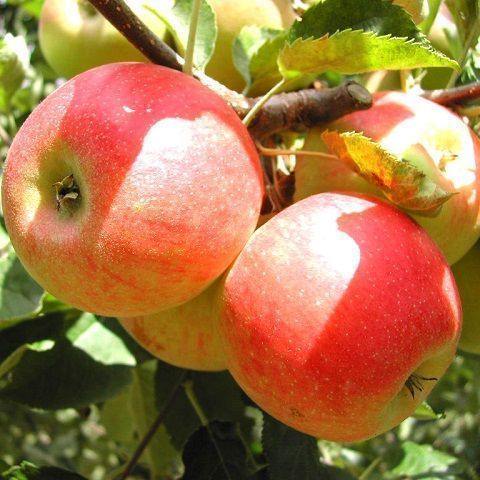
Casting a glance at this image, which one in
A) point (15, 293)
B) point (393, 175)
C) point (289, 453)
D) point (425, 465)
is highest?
point (393, 175)

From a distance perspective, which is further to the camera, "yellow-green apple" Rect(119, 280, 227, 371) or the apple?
the apple

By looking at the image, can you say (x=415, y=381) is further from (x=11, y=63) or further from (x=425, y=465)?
(x=11, y=63)

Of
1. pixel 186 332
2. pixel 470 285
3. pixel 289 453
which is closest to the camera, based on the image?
pixel 186 332

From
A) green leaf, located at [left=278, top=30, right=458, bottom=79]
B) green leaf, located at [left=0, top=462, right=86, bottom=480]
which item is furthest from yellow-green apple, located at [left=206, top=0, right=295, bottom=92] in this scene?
green leaf, located at [left=0, top=462, right=86, bottom=480]

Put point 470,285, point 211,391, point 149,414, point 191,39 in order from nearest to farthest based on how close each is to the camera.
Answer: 1. point 191,39
2. point 470,285
3. point 211,391
4. point 149,414

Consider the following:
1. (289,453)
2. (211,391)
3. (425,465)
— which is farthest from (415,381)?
(425,465)

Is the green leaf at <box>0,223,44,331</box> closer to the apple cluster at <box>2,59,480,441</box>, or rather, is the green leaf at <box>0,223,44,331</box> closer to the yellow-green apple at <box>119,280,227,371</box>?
the yellow-green apple at <box>119,280,227,371</box>
